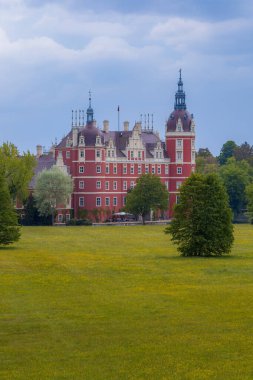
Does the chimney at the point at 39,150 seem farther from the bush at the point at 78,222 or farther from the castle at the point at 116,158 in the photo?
the bush at the point at 78,222

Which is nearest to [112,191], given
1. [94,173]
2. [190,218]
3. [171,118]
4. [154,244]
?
[94,173]

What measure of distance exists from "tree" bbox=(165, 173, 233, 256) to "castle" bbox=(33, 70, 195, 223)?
76.2 meters

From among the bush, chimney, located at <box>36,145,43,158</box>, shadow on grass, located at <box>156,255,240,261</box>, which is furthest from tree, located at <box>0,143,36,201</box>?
shadow on grass, located at <box>156,255,240,261</box>

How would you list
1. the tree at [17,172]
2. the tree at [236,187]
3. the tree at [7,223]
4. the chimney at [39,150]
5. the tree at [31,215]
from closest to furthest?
the tree at [7,223]
the tree at [17,172]
the tree at [31,215]
the tree at [236,187]
the chimney at [39,150]

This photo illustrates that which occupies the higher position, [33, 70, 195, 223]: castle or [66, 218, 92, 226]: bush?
[33, 70, 195, 223]: castle

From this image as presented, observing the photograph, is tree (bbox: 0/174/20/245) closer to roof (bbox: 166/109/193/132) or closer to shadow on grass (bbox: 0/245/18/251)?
shadow on grass (bbox: 0/245/18/251)

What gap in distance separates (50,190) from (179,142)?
27.0 m

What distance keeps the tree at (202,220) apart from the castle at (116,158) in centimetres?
7624

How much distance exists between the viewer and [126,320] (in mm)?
29391

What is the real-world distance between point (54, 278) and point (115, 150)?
10095cm

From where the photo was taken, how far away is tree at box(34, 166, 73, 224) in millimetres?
129125

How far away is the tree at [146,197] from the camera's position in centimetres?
12838

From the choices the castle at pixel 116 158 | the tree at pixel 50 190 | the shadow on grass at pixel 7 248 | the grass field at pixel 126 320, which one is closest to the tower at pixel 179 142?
the castle at pixel 116 158

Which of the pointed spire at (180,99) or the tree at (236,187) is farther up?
the pointed spire at (180,99)
